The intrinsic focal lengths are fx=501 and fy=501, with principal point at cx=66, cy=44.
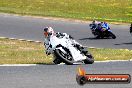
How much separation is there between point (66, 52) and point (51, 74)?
109 inches

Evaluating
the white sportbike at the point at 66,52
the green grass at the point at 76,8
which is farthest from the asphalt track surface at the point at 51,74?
the green grass at the point at 76,8

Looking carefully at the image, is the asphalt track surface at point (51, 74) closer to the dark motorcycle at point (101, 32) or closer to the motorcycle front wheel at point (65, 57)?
the motorcycle front wheel at point (65, 57)

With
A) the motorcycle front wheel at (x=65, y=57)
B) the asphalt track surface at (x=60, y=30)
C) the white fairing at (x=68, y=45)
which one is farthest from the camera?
the asphalt track surface at (x=60, y=30)

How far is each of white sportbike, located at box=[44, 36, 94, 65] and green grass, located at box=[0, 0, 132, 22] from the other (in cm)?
2231

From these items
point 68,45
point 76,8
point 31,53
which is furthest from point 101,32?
point 76,8

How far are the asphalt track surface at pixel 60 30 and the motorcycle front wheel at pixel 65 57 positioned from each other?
1065 centimetres

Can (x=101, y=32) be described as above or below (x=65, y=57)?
below

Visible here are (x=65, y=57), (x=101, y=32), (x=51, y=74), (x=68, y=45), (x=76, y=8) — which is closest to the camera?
(x=51, y=74)

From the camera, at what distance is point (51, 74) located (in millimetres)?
12922

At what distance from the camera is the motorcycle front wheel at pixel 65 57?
15.3m

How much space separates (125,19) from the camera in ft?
130

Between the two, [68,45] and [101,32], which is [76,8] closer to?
[101,32]

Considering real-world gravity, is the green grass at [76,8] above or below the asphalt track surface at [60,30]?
below

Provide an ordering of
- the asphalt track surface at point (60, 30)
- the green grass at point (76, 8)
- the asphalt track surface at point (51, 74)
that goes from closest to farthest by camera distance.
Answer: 1. the asphalt track surface at point (51, 74)
2. the asphalt track surface at point (60, 30)
3. the green grass at point (76, 8)
